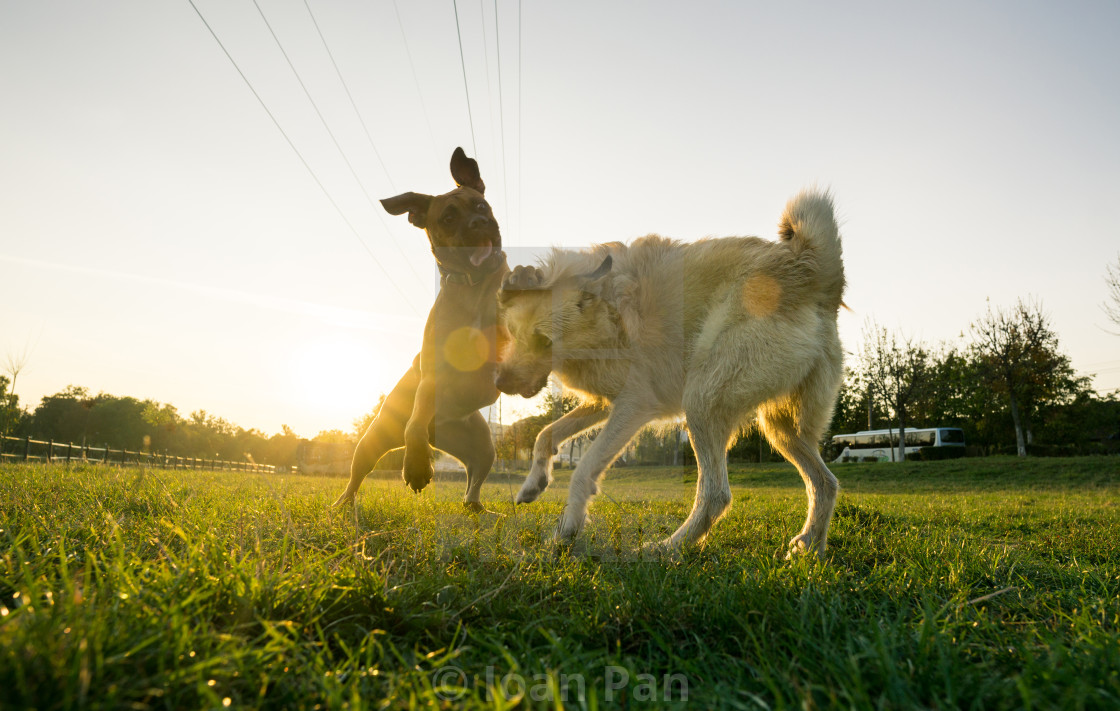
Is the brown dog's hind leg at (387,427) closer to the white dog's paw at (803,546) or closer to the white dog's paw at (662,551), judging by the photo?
the white dog's paw at (662,551)

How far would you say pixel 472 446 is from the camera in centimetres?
578

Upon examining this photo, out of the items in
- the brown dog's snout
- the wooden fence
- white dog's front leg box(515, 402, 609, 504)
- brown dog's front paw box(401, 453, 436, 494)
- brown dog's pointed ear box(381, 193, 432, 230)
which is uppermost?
brown dog's pointed ear box(381, 193, 432, 230)

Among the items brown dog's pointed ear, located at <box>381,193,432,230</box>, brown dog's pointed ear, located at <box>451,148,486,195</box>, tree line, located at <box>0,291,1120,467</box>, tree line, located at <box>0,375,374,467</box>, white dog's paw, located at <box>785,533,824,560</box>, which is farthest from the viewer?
tree line, located at <box>0,375,374,467</box>

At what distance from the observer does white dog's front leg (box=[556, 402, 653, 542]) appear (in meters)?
3.70

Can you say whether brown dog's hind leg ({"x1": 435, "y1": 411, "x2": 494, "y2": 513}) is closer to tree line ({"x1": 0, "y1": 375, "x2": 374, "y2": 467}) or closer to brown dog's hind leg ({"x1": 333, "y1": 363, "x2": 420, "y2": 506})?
brown dog's hind leg ({"x1": 333, "y1": 363, "x2": 420, "y2": 506})

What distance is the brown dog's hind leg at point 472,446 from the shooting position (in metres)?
5.62

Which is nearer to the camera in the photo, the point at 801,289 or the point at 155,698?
the point at 155,698

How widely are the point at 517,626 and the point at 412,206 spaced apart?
3.79 meters

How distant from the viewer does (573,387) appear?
4531 mm

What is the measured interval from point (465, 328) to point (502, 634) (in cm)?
332

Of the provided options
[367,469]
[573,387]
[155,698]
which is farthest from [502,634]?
[367,469]

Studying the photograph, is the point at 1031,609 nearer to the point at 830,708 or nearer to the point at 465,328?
the point at 830,708

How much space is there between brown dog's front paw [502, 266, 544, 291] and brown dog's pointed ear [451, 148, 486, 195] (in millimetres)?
1409

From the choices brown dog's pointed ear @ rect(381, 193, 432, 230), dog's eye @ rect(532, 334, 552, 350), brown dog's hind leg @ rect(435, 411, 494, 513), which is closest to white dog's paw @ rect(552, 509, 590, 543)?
dog's eye @ rect(532, 334, 552, 350)
